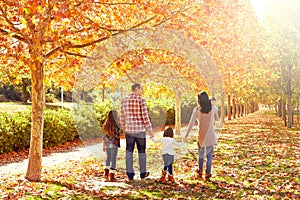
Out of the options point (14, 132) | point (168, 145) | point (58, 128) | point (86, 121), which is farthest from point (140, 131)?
point (86, 121)

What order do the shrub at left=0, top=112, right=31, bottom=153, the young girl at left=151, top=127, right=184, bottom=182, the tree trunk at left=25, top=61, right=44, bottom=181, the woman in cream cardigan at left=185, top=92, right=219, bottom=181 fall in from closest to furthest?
the young girl at left=151, top=127, right=184, bottom=182
the woman in cream cardigan at left=185, top=92, right=219, bottom=181
the tree trunk at left=25, top=61, right=44, bottom=181
the shrub at left=0, top=112, right=31, bottom=153

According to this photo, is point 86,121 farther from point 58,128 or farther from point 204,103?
point 204,103

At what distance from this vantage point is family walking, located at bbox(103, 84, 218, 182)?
740cm

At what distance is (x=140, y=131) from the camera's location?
7.57 metres

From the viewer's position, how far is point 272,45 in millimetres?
26031

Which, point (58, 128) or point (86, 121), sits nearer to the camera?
point (58, 128)

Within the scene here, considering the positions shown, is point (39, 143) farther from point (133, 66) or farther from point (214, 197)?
point (214, 197)

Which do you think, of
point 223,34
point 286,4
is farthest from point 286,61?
point 223,34

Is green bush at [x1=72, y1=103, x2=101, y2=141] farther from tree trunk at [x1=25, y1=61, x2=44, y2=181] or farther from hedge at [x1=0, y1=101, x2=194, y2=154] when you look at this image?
tree trunk at [x1=25, y1=61, x2=44, y2=181]

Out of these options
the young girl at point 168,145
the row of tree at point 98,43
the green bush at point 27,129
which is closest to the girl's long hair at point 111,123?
the young girl at point 168,145

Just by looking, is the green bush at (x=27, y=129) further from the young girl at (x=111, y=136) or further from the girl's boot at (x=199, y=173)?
the girl's boot at (x=199, y=173)

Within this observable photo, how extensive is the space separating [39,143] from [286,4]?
70.0 ft

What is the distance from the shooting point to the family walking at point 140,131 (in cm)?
740

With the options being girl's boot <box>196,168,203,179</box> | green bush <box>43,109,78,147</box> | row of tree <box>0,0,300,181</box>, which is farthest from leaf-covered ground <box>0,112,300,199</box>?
green bush <box>43,109,78,147</box>
